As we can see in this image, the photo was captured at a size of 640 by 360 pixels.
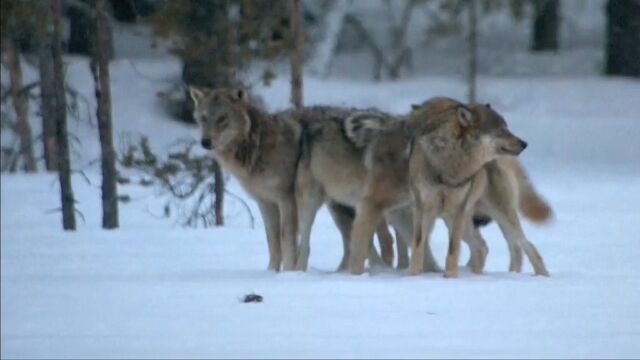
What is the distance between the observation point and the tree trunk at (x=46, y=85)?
55.2ft

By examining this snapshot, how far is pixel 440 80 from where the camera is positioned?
3030cm

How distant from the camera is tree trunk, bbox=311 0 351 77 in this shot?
30984mm

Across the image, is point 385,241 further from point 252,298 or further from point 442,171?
point 252,298

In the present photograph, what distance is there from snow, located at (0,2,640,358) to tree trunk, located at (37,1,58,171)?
0.95 metres

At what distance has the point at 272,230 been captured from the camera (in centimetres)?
1207

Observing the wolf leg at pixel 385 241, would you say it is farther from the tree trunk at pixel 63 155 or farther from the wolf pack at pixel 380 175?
the tree trunk at pixel 63 155

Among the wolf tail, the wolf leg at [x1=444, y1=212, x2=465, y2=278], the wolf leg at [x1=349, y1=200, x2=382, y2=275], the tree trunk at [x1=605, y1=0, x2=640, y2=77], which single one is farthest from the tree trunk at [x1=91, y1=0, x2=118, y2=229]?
the tree trunk at [x1=605, y1=0, x2=640, y2=77]

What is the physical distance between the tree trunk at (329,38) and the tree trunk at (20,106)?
7.64 meters

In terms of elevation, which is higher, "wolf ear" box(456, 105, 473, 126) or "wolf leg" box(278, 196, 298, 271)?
"wolf ear" box(456, 105, 473, 126)

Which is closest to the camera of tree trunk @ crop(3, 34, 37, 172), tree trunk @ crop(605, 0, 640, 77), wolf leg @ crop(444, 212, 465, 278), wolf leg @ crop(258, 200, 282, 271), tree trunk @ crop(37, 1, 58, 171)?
wolf leg @ crop(444, 212, 465, 278)

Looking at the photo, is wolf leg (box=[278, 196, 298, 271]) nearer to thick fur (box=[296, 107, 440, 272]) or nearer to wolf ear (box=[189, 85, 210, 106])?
thick fur (box=[296, 107, 440, 272])

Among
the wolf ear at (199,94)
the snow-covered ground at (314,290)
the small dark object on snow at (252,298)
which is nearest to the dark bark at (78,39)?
the snow-covered ground at (314,290)

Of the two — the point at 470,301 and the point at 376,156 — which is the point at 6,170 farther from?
the point at 470,301

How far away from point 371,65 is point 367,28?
1.38 m
